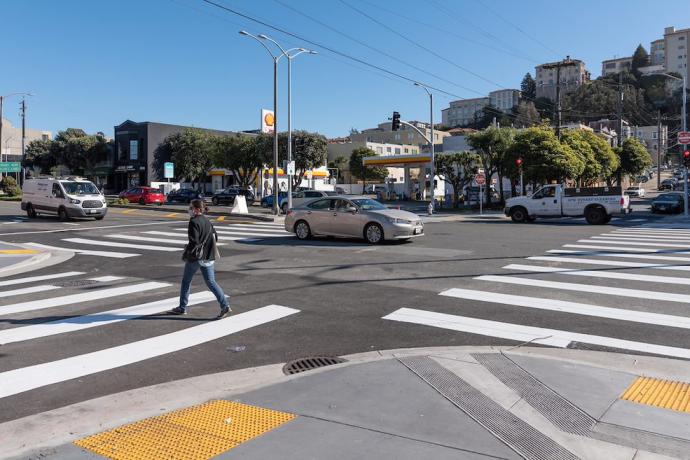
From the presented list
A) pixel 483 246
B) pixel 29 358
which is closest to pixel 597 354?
pixel 29 358

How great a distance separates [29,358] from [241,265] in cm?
705

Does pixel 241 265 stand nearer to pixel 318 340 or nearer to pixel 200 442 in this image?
pixel 318 340

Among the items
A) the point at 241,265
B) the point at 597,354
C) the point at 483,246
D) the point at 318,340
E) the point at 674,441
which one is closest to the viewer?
the point at 674,441

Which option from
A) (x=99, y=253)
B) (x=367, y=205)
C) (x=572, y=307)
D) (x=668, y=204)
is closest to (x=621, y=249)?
(x=367, y=205)

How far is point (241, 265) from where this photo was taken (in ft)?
43.3

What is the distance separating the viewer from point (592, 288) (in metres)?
9.82

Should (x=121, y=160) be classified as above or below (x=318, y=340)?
above

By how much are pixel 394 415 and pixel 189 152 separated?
2683 inches

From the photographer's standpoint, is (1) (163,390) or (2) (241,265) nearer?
(1) (163,390)

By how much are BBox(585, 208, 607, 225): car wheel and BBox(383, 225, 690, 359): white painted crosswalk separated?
12.8 meters

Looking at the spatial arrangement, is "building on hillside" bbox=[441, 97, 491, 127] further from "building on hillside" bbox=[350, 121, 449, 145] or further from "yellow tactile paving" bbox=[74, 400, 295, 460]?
"yellow tactile paving" bbox=[74, 400, 295, 460]

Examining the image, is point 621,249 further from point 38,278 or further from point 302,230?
point 38,278

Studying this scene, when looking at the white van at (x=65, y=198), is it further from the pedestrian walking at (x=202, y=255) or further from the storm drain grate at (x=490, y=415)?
→ the storm drain grate at (x=490, y=415)

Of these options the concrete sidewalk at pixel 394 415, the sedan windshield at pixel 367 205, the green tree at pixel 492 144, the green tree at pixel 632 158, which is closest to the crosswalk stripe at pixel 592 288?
the concrete sidewalk at pixel 394 415
